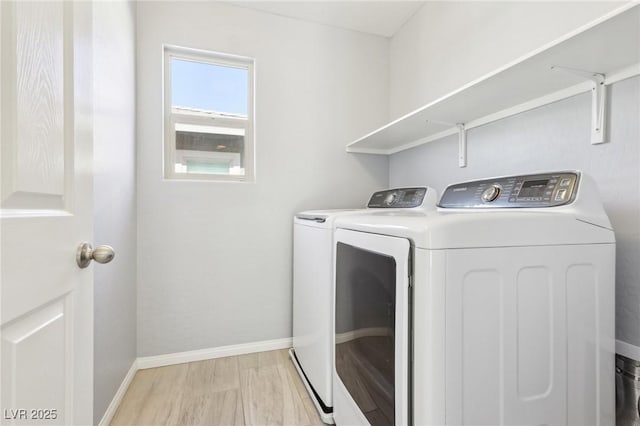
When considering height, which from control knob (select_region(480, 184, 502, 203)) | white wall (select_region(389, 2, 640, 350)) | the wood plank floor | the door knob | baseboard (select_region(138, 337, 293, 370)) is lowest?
the wood plank floor

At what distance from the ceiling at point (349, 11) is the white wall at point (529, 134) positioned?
0.13m

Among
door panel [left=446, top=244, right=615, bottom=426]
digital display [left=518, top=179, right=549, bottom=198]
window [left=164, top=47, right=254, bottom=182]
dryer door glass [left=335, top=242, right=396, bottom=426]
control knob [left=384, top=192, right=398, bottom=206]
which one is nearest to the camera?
door panel [left=446, top=244, right=615, bottom=426]

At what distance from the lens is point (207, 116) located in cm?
216

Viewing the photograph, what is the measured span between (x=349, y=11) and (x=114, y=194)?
2.07 meters

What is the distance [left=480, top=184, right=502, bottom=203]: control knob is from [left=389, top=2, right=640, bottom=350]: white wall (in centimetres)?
35

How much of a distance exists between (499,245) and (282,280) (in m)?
1.72

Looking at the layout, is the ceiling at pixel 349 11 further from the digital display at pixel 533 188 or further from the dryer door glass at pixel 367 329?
the dryer door glass at pixel 367 329

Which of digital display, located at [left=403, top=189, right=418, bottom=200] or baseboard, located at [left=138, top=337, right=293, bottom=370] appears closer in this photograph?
digital display, located at [left=403, top=189, right=418, bottom=200]

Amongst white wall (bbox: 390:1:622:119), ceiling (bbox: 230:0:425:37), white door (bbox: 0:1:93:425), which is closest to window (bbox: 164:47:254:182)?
ceiling (bbox: 230:0:425:37)

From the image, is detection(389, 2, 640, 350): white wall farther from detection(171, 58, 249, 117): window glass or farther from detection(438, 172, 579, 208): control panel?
detection(171, 58, 249, 117): window glass

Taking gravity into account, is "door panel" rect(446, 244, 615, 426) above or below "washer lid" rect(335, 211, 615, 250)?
below

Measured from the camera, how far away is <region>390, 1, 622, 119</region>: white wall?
1.25 metres

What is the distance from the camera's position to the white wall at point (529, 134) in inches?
39.8

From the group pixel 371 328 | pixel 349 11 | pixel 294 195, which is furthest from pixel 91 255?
pixel 349 11
